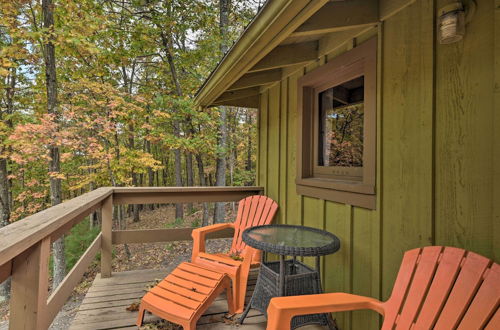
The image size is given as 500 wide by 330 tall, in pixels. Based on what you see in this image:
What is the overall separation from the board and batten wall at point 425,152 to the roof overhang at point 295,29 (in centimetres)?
10

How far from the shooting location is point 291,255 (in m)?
1.53

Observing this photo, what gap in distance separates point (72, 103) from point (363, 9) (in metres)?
6.67

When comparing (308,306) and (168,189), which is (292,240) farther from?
(168,189)

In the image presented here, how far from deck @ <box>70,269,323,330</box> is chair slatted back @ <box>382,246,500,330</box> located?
3.11 feet

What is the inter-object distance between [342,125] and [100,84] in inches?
224

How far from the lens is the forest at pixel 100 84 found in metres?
5.10

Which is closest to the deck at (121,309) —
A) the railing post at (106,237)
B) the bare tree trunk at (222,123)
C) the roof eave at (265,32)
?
the railing post at (106,237)

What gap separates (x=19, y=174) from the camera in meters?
8.15

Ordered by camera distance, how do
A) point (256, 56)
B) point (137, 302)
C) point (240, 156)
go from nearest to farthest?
1. point (256, 56)
2. point (137, 302)
3. point (240, 156)

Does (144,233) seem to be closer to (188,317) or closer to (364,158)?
(188,317)

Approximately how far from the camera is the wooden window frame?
1.66 m

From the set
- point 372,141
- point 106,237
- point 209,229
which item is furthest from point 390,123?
point 106,237

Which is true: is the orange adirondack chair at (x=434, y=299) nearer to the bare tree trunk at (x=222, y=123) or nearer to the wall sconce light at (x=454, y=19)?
the wall sconce light at (x=454, y=19)

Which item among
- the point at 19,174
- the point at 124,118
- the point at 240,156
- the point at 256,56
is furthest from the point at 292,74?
the point at 19,174
